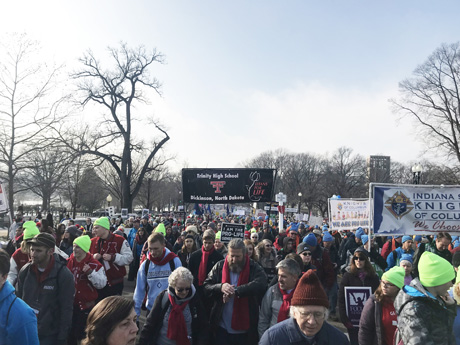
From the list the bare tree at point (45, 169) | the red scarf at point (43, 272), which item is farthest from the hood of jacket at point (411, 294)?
the bare tree at point (45, 169)

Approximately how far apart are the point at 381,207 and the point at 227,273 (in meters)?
5.78

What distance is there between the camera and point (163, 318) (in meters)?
4.05

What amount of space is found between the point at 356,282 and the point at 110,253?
3.71m

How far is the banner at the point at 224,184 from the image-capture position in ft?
37.2

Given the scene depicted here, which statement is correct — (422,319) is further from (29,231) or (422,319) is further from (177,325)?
(29,231)

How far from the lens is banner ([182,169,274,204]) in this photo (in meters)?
11.3

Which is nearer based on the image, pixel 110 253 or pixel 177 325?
pixel 177 325

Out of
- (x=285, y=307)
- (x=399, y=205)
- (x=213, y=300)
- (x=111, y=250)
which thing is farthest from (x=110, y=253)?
(x=399, y=205)

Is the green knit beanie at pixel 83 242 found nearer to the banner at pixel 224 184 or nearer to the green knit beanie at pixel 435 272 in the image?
the green knit beanie at pixel 435 272

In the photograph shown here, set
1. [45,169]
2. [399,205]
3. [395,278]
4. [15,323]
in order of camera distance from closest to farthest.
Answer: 1. [15,323]
2. [395,278]
3. [399,205]
4. [45,169]

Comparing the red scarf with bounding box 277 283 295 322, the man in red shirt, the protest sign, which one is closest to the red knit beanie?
the red scarf with bounding box 277 283 295 322

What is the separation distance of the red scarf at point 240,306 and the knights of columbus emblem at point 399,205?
18.8 ft

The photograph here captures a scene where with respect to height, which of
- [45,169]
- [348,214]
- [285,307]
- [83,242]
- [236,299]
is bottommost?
[236,299]

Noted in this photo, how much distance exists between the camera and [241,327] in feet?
15.1
